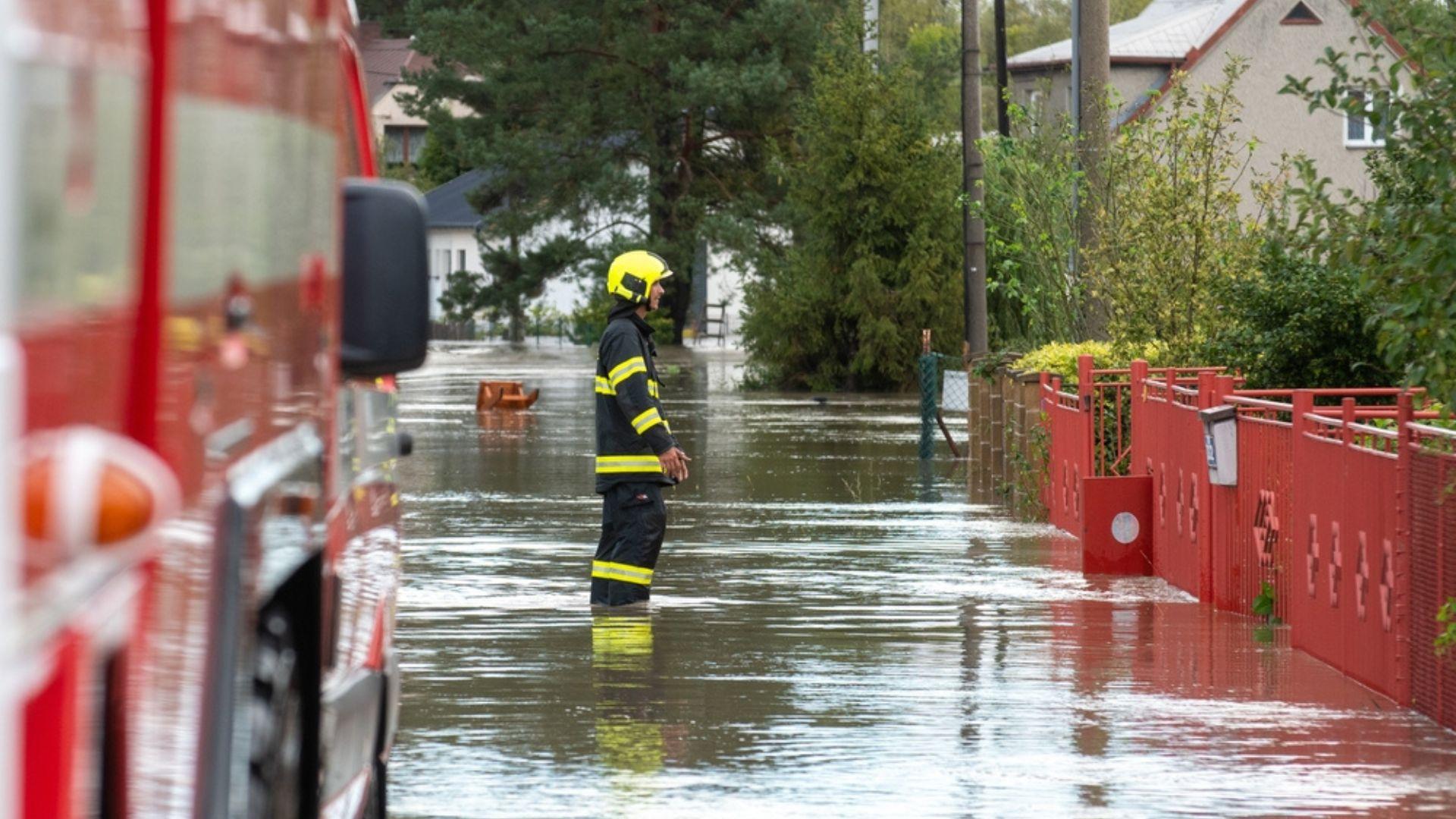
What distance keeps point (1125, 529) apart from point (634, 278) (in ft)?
11.8

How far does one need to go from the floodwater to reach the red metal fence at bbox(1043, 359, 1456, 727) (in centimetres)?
18

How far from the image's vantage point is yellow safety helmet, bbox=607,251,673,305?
11.1 metres

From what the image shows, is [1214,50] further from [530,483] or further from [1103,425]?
[1103,425]

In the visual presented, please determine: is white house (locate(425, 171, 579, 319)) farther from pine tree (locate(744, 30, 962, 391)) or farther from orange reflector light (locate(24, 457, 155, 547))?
orange reflector light (locate(24, 457, 155, 547))

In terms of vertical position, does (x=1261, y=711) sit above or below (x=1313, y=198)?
below

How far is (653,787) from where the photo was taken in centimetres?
721

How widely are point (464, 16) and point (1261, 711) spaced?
51.1 metres

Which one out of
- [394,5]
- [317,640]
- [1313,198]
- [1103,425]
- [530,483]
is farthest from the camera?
[394,5]

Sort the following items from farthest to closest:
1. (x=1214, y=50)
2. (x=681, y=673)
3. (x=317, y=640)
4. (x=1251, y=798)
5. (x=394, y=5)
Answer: (x=394, y=5)
(x=1214, y=50)
(x=681, y=673)
(x=1251, y=798)
(x=317, y=640)

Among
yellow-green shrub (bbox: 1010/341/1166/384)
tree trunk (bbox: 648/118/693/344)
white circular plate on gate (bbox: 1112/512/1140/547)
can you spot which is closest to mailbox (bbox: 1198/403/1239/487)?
white circular plate on gate (bbox: 1112/512/1140/547)

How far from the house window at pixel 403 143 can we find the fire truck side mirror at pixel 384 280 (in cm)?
10667

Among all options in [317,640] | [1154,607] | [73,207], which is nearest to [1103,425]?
[1154,607]

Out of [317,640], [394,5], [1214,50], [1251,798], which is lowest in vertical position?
[1251,798]

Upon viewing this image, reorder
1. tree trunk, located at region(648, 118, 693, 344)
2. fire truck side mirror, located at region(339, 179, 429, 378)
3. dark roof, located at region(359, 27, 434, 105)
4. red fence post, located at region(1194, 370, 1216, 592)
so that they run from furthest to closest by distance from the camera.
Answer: dark roof, located at region(359, 27, 434, 105), tree trunk, located at region(648, 118, 693, 344), red fence post, located at region(1194, 370, 1216, 592), fire truck side mirror, located at region(339, 179, 429, 378)
